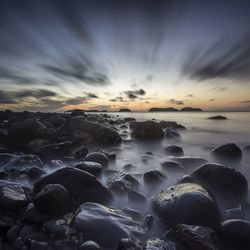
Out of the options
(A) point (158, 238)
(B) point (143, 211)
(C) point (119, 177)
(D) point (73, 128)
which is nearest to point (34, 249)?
(A) point (158, 238)

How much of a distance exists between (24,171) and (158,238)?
14.4 feet

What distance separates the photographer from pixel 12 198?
384cm

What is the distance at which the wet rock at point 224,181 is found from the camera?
5176 millimetres

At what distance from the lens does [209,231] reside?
124 inches

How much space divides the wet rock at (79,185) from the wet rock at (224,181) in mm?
2439

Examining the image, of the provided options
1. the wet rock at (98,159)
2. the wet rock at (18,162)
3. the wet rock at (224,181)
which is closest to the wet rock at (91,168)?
the wet rock at (98,159)

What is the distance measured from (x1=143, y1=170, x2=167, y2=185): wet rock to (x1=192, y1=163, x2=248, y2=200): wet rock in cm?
89

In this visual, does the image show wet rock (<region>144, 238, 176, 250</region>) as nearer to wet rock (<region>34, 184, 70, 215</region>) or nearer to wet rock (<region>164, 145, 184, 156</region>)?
wet rock (<region>34, 184, 70, 215</region>)

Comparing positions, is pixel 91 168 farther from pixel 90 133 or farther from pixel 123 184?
pixel 90 133

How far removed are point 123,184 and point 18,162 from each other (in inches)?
154

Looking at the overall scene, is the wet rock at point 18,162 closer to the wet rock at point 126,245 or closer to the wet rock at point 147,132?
the wet rock at point 126,245

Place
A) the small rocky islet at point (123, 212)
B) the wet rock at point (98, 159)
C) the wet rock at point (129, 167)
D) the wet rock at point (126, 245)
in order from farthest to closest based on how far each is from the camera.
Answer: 1. the wet rock at point (98, 159)
2. the wet rock at point (129, 167)
3. the small rocky islet at point (123, 212)
4. the wet rock at point (126, 245)

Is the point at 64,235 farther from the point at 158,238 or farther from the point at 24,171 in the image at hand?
the point at 24,171

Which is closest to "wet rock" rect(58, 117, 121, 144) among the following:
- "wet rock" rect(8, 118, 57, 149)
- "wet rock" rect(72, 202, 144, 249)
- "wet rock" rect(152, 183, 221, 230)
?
"wet rock" rect(8, 118, 57, 149)
